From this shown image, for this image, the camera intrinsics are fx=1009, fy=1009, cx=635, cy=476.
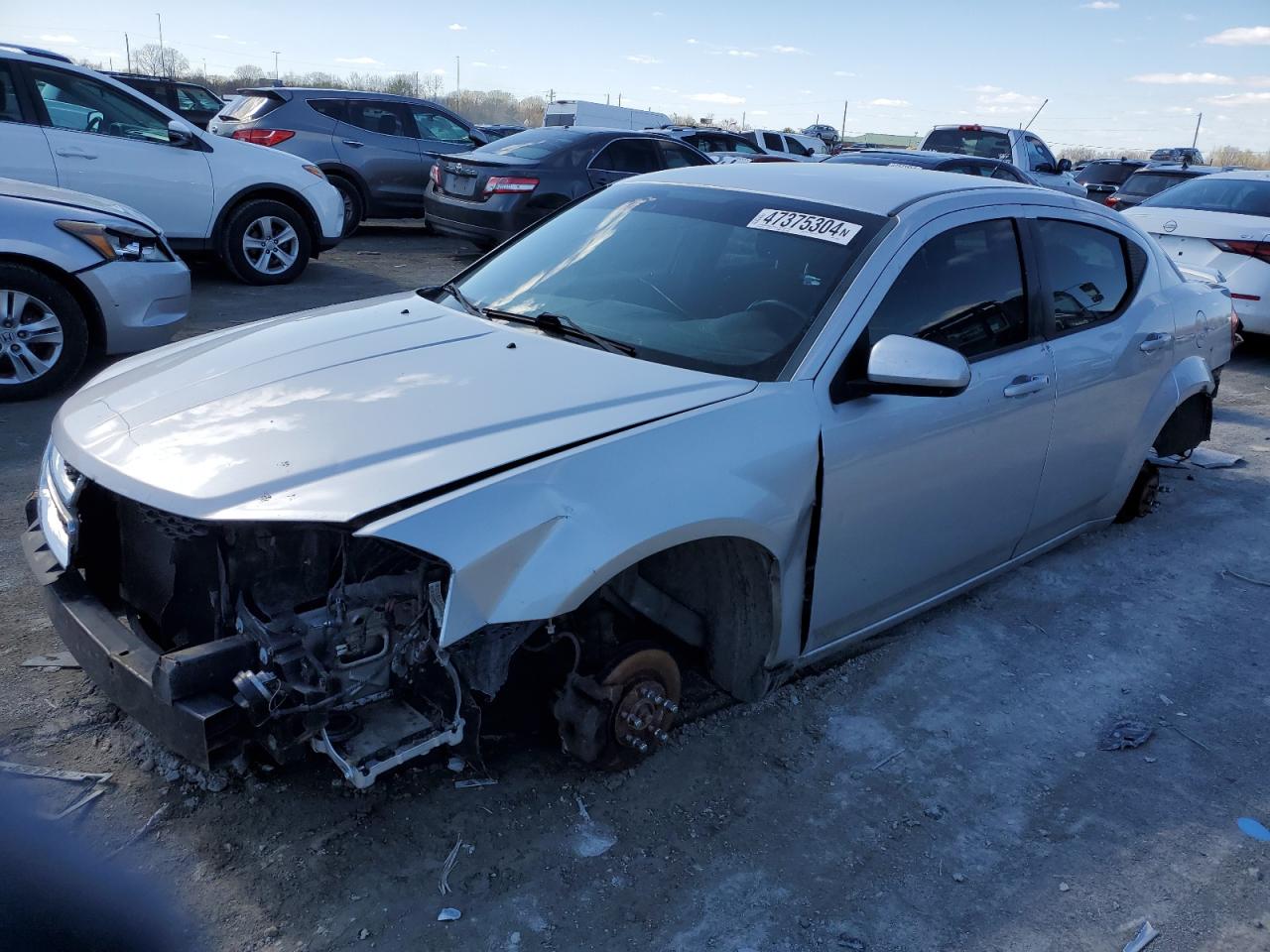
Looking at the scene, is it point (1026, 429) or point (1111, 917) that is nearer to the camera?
point (1111, 917)

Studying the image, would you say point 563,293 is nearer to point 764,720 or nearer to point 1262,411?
point 764,720

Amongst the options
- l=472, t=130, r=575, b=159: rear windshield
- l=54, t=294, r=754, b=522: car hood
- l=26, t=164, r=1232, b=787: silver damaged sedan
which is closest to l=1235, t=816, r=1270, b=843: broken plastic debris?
l=26, t=164, r=1232, b=787: silver damaged sedan

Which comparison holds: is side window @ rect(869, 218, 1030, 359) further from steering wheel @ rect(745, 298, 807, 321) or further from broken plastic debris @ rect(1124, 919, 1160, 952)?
broken plastic debris @ rect(1124, 919, 1160, 952)

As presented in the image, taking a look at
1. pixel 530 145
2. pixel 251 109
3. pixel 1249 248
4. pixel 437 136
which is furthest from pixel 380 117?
pixel 1249 248

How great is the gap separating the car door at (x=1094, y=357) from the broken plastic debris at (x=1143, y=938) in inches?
69.7

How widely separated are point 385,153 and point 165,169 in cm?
470

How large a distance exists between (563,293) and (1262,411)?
6.65 m

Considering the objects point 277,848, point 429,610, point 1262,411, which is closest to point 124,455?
point 429,610

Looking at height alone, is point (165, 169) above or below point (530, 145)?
below

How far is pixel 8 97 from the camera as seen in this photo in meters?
7.75

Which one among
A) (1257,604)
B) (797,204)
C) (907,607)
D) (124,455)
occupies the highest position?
(797,204)

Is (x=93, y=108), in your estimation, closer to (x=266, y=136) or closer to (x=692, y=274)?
(x=266, y=136)

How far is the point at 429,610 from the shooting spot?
2.38 m

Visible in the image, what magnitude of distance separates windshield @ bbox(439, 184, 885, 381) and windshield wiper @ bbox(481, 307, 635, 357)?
32 mm
